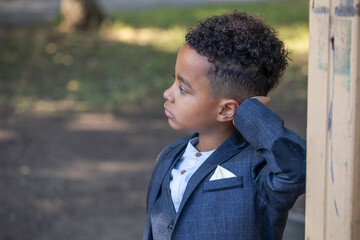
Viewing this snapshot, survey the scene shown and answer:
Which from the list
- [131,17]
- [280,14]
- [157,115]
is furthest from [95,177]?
[280,14]

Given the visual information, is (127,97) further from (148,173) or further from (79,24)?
(79,24)

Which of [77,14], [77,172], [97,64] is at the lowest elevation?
[77,172]

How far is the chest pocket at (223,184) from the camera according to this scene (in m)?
1.57

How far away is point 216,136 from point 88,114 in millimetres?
4690

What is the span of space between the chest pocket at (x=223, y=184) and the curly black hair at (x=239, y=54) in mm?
255

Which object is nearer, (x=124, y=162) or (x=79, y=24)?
(x=124, y=162)

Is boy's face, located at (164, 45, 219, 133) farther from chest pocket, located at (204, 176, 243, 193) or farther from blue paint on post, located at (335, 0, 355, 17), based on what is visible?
blue paint on post, located at (335, 0, 355, 17)

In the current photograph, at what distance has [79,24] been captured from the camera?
10.2 metres

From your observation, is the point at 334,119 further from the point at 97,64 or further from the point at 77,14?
the point at 77,14

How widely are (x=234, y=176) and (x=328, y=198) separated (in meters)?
0.41

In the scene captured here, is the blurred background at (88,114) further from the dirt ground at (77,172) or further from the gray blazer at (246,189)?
the gray blazer at (246,189)

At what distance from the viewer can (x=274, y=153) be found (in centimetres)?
137

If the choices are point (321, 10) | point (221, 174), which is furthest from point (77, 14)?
point (321, 10)

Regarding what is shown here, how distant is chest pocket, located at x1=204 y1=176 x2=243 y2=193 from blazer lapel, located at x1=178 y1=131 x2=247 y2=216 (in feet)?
0.11
